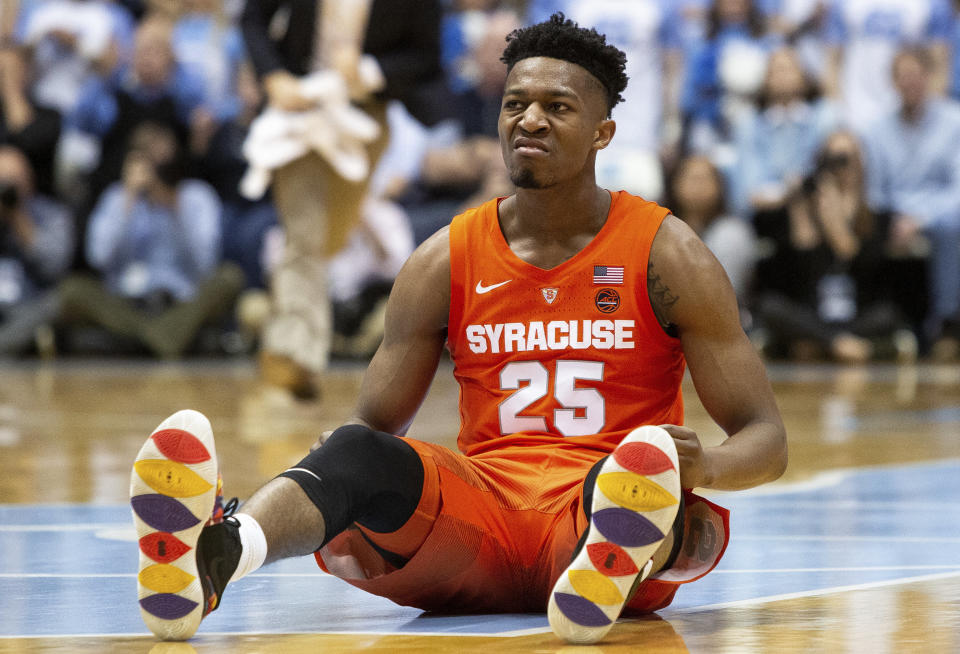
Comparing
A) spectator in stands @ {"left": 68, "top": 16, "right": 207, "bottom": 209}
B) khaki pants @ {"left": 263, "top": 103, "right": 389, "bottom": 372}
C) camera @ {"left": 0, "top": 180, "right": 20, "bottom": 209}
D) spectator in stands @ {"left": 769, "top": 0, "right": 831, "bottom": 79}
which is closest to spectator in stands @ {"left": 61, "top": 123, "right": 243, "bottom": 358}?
spectator in stands @ {"left": 68, "top": 16, "right": 207, "bottom": 209}

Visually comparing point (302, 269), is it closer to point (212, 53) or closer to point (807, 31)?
point (212, 53)

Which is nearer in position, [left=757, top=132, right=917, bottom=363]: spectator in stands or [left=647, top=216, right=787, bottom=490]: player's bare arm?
[left=647, top=216, right=787, bottom=490]: player's bare arm

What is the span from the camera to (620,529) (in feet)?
7.21

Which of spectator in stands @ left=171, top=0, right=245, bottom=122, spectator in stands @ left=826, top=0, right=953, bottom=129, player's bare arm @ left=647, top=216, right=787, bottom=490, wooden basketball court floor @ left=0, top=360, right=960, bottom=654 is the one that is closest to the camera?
wooden basketball court floor @ left=0, top=360, right=960, bottom=654

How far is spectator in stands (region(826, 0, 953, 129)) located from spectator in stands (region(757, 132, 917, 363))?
67 cm

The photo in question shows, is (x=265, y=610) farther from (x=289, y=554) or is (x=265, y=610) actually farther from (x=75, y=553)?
(x=75, y=553)

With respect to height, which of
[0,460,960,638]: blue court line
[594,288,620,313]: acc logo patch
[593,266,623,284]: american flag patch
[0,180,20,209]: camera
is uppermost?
[0,180,20,209]: camera

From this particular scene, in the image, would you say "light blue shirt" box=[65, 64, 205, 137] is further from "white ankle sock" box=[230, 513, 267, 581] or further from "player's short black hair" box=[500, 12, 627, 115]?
"white ankle sock" box=[230, 513, 267, 581]

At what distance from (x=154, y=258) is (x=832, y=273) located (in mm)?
4636

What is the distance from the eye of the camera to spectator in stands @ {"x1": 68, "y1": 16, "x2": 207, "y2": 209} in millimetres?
10867

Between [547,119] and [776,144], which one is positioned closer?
[547,119]

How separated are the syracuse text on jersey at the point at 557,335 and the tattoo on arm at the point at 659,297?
0.05 meters

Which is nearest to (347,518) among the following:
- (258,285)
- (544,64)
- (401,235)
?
(544,64)

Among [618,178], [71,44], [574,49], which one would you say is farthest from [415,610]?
[71,44]
